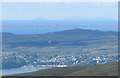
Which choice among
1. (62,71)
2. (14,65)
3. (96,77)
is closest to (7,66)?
(14,65)

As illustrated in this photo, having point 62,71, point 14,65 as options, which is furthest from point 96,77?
point 14,65

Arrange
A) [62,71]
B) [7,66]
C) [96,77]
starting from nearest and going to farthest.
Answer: [96,77]
[62,71]
[7,66]

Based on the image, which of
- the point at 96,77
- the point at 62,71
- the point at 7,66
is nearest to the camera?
the point at 96,77

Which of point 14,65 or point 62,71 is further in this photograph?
point 14,65

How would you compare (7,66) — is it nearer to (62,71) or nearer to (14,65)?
(14,65)

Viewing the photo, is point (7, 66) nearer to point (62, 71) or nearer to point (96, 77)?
point (62, 71)

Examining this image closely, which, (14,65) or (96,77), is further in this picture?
(14,65)

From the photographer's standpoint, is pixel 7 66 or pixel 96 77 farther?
pixel 7 66
